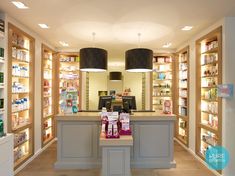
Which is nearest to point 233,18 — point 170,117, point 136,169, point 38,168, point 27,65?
point 170,117

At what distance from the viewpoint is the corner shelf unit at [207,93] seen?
165 inches

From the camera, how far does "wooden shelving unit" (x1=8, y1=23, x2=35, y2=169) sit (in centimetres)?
388

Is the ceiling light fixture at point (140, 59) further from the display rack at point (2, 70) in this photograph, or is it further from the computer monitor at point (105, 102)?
the display rack at point (2, 70)

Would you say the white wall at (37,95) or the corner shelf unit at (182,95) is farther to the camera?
the corner shelf unit at (182,95)

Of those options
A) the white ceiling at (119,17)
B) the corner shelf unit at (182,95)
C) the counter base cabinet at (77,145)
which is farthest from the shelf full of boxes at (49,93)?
the corner shelf unit at (182,95)

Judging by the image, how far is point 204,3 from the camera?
3.10 m

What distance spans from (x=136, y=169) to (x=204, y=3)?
3.25 meters

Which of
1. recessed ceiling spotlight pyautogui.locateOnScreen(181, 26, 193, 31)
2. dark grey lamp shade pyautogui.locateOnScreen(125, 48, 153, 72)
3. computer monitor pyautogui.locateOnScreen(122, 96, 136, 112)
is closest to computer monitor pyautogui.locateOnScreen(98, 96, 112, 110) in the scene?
computer monitor pyautogui.locateOnScreen(122, 96, 136, 112)

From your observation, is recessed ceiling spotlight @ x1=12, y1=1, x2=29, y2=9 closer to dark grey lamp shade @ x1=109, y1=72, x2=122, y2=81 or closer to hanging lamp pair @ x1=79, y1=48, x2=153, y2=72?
hanging lamp pair @ x1=79, y1=48, x2=153, y2=72

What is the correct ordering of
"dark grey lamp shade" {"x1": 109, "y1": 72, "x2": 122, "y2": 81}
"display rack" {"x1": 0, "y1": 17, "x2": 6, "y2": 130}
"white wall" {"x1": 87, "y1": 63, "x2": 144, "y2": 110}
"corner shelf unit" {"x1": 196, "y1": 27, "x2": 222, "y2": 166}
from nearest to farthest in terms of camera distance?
"display rack" {"x1": 0, "y1": 17, "x2": 6, "y2": 130}, "corner shelf unit" {"x1": 196, "y1": 27, "x2": 222, "y2": 166}, "dark grey lamp shade" {"x1": 109, "y1": 72, "x2": 122, "y2": 81}, "white wall" {"x1": 87, "y1": 63, "x2": 144, "y2": 110}

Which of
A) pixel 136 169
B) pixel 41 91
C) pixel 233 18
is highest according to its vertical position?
pixel 233 18

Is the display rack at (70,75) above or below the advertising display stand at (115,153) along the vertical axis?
above

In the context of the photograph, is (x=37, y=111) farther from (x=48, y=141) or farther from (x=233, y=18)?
(x=233, y=18)

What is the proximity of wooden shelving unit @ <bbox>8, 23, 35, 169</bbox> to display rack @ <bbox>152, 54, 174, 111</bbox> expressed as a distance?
3.96 meters
